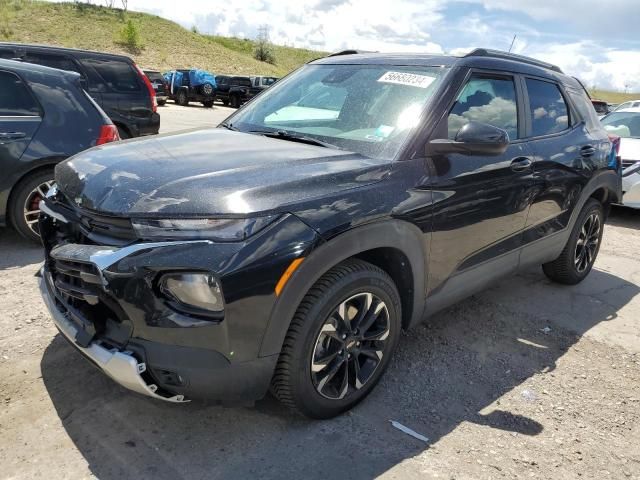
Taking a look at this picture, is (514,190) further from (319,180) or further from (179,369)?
(179,369)

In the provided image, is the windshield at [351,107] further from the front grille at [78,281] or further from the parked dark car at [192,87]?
the parked dark car at [192,87]

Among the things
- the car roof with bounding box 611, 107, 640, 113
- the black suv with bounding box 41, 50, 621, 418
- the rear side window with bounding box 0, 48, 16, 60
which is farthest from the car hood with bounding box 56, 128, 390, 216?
the car roof with bounding box 611, 107, 640, 113

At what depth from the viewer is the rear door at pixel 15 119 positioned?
4.66m

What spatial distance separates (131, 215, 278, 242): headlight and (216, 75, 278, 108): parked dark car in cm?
2784

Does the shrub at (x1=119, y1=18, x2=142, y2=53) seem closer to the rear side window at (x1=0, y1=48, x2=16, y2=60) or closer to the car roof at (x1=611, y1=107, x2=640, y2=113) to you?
the rear side window at (x1=0, y1=48, x2=16, y2=60)

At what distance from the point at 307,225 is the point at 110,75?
677cm

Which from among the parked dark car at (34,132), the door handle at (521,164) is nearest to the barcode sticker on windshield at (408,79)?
the door handle at (521,164)

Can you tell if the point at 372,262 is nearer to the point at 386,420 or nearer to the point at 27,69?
the point at 386,420

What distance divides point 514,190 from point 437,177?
839mm

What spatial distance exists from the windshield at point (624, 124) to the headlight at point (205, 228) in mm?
8457

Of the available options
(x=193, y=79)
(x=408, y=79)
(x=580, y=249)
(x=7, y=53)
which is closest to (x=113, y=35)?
(x=193, y=79)

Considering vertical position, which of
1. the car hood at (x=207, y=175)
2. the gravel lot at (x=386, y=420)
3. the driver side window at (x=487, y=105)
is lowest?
the gravel lot at (x=386, y=420)

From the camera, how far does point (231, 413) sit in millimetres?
2775

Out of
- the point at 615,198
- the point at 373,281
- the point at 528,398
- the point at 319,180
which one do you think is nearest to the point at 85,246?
the point at 319,180
